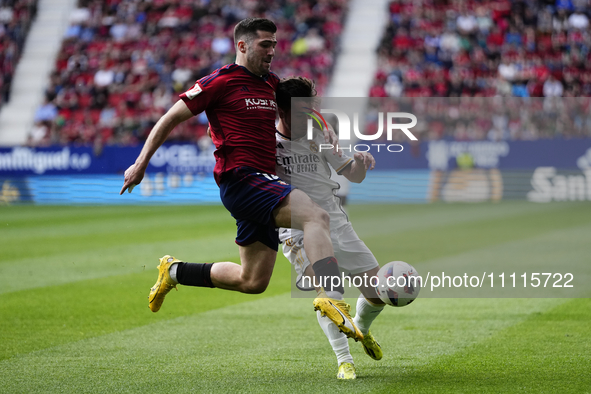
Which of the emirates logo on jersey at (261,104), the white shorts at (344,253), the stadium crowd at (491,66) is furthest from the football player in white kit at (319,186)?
the stadium crowd at (491,66)

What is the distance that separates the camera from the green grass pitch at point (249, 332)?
4422 millimetres

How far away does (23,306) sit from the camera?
734cm

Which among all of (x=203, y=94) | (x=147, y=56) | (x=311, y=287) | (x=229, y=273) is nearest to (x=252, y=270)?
(x=229, y=273)

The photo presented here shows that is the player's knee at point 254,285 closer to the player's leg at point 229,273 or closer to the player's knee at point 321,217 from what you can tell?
the player's leg at point 229,273

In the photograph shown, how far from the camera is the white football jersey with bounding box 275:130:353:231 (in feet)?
15.8

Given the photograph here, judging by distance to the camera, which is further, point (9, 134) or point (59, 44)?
point (59, 44)

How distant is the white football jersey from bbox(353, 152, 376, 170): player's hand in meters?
0.12

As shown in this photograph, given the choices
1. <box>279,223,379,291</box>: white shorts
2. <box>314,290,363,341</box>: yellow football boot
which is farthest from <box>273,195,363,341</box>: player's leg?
<box>279,223,379,291</box>: white shorts

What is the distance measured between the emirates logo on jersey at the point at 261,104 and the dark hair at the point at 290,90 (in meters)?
0.13

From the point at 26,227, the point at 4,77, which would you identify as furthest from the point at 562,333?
the point at 4,77

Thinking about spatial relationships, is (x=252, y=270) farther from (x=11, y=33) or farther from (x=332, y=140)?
(x=11, y=33)

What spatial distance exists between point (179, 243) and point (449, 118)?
31.1ft

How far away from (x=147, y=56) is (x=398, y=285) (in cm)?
2406

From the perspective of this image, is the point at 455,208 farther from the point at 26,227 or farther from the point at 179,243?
the point at 26,227
